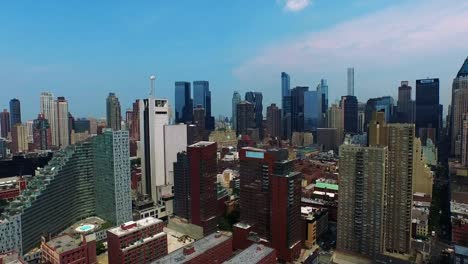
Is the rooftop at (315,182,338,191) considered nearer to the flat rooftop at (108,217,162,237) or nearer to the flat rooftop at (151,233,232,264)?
the flat rooftop at (151,233,232,264)

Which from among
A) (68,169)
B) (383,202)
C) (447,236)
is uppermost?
(68,169)

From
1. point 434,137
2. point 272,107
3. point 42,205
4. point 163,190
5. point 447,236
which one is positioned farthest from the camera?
point 272,107

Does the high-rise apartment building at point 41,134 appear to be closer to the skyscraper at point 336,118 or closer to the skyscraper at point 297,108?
the skyscraper at point 297,108

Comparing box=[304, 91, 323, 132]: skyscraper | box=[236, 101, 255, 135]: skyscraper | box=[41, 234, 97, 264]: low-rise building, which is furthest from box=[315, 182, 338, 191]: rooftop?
box=[304, 91, 323, 132]: skyscraper

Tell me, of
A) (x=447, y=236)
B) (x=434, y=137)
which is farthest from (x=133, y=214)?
(x=434, y=137)

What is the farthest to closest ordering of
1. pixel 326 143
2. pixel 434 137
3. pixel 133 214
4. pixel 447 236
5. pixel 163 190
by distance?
pixel 326 143
pixel 434 137
pixel 163 190
pixel 133 214
pixel 447 236

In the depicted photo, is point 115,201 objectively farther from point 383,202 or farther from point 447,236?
point 447,236
